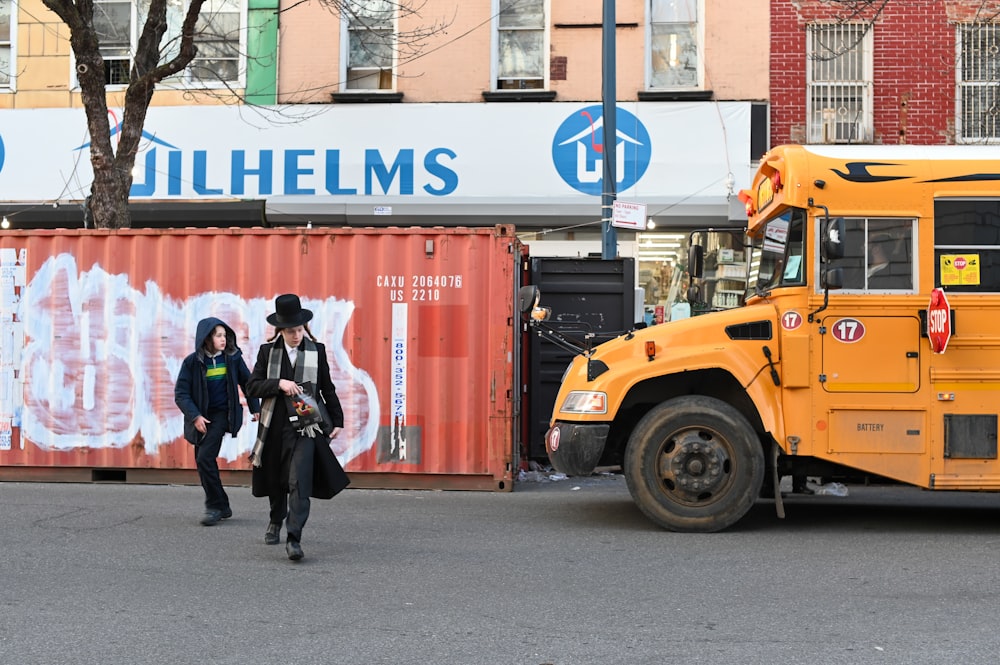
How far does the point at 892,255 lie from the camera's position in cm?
845

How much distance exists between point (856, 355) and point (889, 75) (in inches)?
412

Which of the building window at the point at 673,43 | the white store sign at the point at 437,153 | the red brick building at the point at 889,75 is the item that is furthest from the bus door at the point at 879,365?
the building window at the point at 673,43

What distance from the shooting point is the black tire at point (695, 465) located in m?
8.45

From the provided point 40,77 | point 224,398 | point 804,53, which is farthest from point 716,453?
point 40,77

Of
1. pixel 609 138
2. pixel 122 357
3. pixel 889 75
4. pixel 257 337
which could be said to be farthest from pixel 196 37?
pixel 889 75

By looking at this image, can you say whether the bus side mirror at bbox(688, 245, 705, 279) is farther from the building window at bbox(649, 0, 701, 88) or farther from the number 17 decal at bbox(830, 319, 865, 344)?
the building window at bbox(649, 0, 701, 88)

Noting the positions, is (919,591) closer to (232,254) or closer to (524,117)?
(232,254)

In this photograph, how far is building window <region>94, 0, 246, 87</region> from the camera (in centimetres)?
1845

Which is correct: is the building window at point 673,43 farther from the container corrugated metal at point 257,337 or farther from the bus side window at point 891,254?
the bus side window at point 891,254

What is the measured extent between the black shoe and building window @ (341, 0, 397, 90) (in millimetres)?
10654

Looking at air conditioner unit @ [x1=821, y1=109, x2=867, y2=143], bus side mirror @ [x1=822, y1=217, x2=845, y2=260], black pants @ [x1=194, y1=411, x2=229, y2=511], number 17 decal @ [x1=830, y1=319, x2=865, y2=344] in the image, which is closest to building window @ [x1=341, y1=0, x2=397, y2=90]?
air conditioner unit @ [x1=821, y1=109, x2=867, y2=143]

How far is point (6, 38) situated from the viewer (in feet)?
62.2

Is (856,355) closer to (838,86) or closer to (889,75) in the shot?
(838,86)

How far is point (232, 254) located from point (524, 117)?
24.5ft
